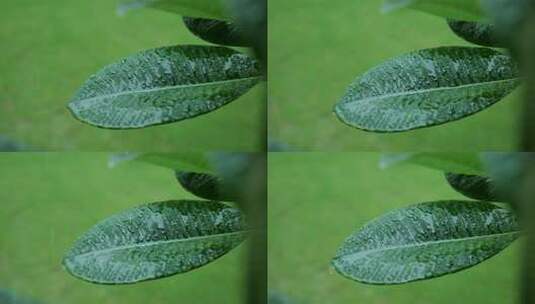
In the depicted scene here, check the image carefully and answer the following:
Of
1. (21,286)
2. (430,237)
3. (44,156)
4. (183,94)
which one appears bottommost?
(21,286)

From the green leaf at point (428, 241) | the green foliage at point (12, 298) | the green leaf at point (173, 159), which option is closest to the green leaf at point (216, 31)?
the green leaf at point (173, 159)

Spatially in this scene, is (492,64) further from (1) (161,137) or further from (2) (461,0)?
(1) (161,137)

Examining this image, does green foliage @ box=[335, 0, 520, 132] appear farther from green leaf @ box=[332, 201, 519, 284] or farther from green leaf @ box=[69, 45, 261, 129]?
green leaf @ box=[69, 45, 261, 129]

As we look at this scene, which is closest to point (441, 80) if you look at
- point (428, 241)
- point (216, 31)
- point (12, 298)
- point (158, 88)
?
point (428, 241)

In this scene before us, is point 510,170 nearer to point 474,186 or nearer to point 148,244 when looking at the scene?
point 474,186

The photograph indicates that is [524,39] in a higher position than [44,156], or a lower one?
higher

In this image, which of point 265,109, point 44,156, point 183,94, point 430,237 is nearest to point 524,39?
point 430,237

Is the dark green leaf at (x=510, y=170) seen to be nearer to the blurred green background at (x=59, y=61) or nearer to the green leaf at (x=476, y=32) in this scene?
the green leaf at (x=476, y=32)
